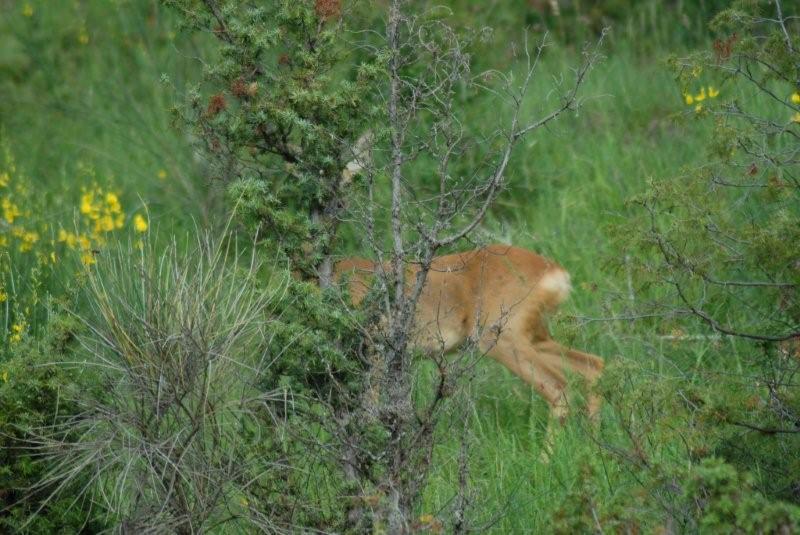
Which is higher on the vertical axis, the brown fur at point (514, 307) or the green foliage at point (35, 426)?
the green foliage at point (35, 426)

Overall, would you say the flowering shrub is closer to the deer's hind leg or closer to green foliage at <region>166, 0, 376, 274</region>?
green foliage at <region>166, 0, 376, 274</region>

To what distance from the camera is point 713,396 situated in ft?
15.6

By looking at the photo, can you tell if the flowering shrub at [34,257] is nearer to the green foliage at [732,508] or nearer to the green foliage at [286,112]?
the green foliage at [286,112]

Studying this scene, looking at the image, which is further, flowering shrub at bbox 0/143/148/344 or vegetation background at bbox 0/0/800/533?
flowering shrub at bbox 0/143/148/344

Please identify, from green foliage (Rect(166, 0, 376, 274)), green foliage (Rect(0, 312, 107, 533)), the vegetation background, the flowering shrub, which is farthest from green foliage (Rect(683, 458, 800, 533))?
the flowering shrub

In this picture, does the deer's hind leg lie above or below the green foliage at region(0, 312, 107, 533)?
below

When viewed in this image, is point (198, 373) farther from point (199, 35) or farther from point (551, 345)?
point (199, 35)

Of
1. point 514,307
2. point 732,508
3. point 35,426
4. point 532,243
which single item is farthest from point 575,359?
point 732,508

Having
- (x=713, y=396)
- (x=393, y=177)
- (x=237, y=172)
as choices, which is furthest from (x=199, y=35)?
(x=713, y=396)

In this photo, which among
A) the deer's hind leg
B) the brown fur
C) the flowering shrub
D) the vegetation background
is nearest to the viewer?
the vegetation background

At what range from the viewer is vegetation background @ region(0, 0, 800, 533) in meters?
4.82

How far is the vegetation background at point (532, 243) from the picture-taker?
15.8 feet

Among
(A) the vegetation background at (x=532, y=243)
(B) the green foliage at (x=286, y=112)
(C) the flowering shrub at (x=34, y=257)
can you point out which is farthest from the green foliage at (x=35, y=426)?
(B) the green foliage at (x=286, y=112)

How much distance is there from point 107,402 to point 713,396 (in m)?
2.26
